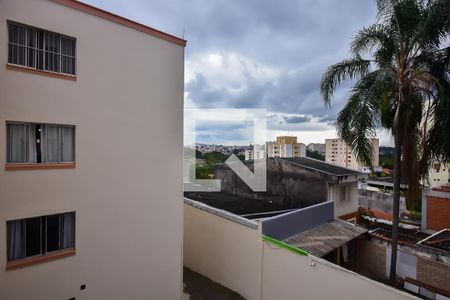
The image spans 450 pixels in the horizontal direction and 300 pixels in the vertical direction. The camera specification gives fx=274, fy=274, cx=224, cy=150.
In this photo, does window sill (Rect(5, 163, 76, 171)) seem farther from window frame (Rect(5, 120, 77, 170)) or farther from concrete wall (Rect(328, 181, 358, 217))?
concrete wall (Rect(328, 181, 358, 217))

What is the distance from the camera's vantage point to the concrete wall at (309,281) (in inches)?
279

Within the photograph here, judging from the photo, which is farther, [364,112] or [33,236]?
[364,112]

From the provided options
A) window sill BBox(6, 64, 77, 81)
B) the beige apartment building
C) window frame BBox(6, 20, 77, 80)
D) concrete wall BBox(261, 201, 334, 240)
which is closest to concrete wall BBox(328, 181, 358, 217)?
concrete wall BBox(261, 201, 334, 240)

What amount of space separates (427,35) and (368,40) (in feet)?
5.82

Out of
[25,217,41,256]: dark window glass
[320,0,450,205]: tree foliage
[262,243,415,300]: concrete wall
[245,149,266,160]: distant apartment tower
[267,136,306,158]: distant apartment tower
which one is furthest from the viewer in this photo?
[267,136,306,158]: distant apartment tower

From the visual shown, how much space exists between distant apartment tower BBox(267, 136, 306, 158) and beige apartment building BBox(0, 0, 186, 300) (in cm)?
2970

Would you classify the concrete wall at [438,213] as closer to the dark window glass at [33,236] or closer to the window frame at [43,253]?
the window frame at [43,253]

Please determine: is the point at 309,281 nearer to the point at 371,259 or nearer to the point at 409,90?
the point at 371,259

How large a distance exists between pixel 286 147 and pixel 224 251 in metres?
30.9

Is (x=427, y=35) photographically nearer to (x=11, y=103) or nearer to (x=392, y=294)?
(x=392, y=294)

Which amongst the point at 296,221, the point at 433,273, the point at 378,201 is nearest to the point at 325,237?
the point at 296,221

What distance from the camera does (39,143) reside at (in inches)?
242

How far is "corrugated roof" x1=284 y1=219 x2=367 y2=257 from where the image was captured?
378 inches

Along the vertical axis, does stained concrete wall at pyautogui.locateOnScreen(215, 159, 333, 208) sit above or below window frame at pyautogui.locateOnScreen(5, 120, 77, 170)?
below
